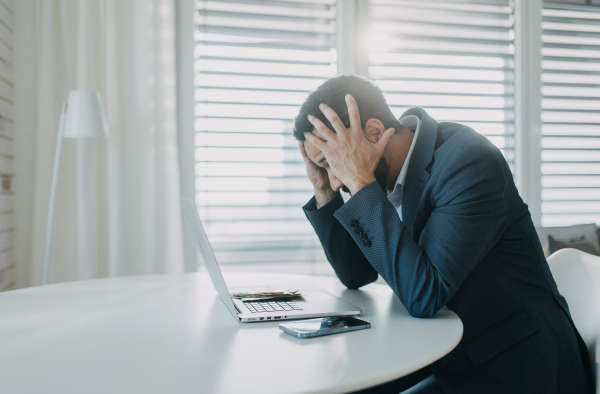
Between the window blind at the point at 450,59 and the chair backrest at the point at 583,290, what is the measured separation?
72.9 inches

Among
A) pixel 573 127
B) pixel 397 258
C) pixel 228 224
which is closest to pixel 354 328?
pixel 397 258

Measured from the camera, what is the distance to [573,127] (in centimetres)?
311

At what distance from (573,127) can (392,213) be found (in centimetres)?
278

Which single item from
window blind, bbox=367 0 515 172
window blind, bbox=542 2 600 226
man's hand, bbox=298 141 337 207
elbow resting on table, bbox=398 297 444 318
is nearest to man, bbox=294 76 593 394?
elbow resting on table, bbox=398 297 444 318

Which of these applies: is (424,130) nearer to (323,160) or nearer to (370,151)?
(370,151)

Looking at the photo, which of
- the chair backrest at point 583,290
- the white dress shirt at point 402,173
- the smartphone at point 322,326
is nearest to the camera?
the smartphone at point 322,326

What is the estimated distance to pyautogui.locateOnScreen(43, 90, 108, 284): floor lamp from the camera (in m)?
2.07

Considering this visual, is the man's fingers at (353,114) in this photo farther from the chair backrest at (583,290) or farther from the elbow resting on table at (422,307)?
the chair backrest at (583,290)

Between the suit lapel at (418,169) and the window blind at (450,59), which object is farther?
the window blind at (450,59)

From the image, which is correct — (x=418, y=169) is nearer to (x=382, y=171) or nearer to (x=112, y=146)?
(x=382, y=171)

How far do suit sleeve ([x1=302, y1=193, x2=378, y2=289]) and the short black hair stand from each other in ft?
0.80

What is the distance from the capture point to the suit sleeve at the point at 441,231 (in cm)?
90

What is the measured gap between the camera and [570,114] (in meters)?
3.10

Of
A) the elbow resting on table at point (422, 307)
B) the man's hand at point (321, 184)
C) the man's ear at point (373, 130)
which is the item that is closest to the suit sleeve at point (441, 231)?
the elbow resting on table at point (422, 307)
